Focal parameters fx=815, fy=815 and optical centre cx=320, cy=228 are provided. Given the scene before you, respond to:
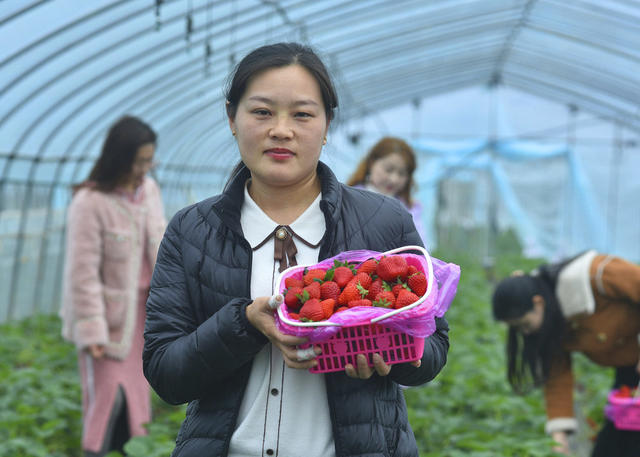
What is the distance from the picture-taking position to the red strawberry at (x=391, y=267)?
5.41 ft

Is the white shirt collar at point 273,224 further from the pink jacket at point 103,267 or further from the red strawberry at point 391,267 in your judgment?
the pink jacket at point 103,267

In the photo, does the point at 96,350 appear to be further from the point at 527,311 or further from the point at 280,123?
the point at 280,123

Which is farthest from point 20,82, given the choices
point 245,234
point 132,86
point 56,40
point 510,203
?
point 510,203

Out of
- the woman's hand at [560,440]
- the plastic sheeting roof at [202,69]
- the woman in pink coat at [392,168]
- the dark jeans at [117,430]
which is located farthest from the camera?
the plastic sheeting roof at [202,69]

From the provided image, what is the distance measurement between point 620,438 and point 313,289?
2.75 m

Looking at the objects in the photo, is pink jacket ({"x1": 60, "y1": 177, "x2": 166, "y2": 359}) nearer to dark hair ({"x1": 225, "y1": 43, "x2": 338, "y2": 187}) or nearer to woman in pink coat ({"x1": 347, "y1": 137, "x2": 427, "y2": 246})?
woman in pink coat ({"x1": 347, "y1": 137, "x2": 427, "y2": 246})

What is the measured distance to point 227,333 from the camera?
61.3 inches

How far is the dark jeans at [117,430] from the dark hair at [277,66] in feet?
8.01

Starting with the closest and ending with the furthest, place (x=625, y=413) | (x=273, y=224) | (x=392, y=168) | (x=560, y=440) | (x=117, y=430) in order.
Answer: (x=273, y=224)
(x=625, y=413)
(x=117, y=430)
(x=560, y=440)
(x=392, y=168)

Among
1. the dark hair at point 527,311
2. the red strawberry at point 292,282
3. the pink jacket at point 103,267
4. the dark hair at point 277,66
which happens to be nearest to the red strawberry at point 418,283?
the red strawberry at point 292,282

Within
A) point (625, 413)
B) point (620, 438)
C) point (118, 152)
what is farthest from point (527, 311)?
point (118, 152)

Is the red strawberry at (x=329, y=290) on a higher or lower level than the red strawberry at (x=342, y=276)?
lower

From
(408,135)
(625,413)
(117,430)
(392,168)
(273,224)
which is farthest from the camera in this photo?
(408,135)

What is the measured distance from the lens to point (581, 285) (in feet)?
11.7
